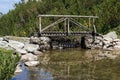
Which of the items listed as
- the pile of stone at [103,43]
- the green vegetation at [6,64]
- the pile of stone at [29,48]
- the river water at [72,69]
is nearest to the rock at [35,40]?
the pile of stone at [29,48]

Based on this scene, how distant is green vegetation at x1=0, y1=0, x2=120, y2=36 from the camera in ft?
212

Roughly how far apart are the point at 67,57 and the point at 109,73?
11.6m

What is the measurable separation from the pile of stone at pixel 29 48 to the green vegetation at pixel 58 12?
1610 cm

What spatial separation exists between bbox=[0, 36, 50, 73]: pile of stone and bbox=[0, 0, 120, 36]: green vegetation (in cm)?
1610

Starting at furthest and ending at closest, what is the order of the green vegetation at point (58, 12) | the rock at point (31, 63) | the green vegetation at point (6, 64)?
the green vegetation at point (58, 12) < the rock at point (31, 63) < the green vegetation at point (6, 64)

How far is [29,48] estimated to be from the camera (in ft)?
145

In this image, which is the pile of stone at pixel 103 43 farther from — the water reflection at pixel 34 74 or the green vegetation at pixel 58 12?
the water reflection at pixel 34 74

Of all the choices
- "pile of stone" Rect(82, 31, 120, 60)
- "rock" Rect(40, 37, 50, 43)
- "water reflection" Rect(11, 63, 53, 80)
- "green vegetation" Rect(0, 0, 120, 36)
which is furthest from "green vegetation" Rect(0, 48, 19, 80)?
"green vegetation" Rect(0, 0, 120, 36)

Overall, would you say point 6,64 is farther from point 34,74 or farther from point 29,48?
point 29,48

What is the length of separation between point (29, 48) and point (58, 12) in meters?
39.9

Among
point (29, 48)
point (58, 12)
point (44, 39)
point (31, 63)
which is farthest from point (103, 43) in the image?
point (58, 12)

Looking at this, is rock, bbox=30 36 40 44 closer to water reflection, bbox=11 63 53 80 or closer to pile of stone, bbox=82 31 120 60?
pile of stone, bbox=82 31 120 60

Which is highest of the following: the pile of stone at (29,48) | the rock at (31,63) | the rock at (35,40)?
the rock at (35,40)

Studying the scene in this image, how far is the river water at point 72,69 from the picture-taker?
2889 centimetres
